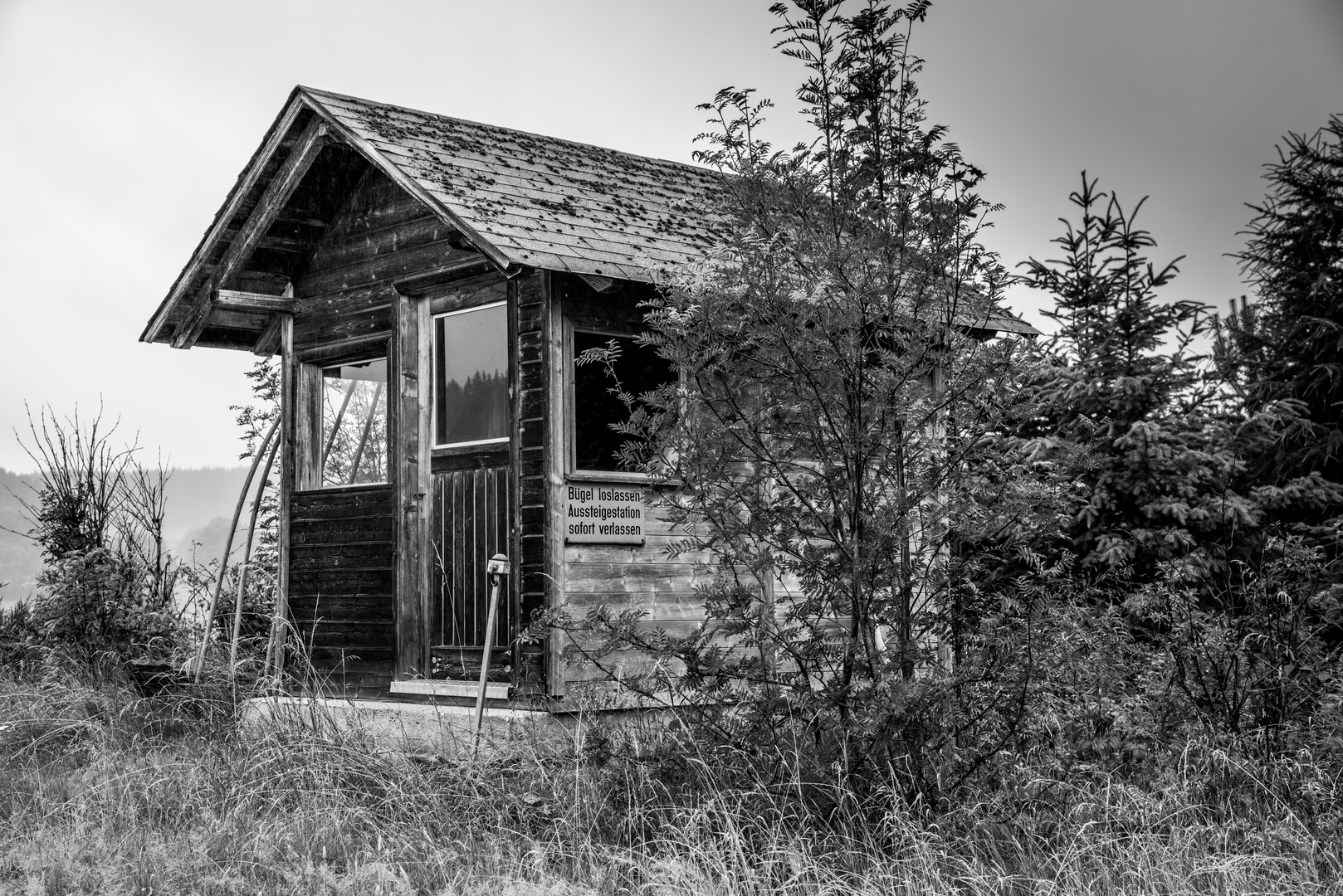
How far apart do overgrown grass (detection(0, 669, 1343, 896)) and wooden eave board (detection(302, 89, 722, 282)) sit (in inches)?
133

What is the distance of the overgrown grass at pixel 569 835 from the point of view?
5473mm

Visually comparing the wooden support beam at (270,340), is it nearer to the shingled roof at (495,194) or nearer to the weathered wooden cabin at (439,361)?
the weathered wooden cabin at (439,361)

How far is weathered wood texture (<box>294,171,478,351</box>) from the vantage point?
1034 cm

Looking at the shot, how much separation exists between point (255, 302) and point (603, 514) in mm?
4115

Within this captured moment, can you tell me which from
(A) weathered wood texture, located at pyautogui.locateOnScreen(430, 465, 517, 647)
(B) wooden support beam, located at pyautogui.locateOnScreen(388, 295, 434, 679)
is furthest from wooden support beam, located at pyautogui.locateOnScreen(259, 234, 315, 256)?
(A) weathered wood texture, located at pyautogui.locateOnScreen(430, 465, 517, 647)

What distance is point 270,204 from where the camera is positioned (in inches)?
419

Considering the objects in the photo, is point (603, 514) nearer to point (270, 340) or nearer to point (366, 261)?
point (366, 261)

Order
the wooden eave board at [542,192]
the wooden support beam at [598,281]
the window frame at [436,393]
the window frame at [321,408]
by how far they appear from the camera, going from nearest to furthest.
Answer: the wooden support beam at [598,281], the wooden eave board at [542,192], the window frame at [436,393], the window frame at [321,408]

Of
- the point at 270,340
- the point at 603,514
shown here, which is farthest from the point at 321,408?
the point at 603,514

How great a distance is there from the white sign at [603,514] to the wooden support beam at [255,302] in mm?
3869

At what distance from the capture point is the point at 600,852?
5859mm

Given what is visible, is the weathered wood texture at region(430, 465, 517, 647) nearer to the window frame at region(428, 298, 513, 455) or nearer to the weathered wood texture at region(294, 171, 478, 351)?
the window frame at region(428, 298, 513, 455)

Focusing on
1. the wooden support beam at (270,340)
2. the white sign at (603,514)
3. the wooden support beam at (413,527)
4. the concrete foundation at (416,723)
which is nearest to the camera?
the concrete foundation at (416,723)

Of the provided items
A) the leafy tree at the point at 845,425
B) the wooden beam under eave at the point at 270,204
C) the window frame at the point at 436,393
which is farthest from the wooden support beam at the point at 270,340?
the leafy tree at the point at 845,425
